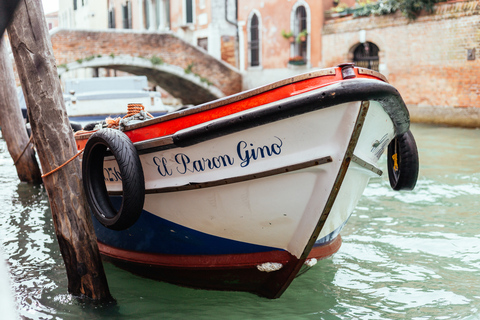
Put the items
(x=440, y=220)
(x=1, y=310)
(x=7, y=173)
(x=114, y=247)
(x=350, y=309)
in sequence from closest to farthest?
1. (x=1, y=310)
2. (x=350, y=309)
3. (x=114, y=247)
4. (x=440, y=220)
5. (x=7, y=173)

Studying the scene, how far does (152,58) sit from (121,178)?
547 inches

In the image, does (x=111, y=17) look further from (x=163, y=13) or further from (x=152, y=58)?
(x=152, y=58)

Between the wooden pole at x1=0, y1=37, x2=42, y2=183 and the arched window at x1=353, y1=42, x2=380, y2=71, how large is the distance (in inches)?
377

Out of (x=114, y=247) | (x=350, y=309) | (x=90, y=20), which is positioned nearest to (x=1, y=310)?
(x=350, y=309)

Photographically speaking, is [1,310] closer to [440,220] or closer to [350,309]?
[350,309]

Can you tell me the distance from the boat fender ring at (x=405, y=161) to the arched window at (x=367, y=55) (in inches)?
444

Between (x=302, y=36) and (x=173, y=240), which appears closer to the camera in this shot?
(x=173, y=240)

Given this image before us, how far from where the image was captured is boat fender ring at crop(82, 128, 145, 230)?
3025mm

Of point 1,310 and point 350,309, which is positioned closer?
point 1,310

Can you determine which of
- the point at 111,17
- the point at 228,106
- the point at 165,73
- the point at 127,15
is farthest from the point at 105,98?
the point at 111,17

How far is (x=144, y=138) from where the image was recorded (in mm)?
3264

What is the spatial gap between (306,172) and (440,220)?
2.67 metres

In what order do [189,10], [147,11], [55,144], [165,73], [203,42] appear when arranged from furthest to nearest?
1. [147,11]
2. [189,10]
3. [203,42]
4. [165,73]
5. [55,144]

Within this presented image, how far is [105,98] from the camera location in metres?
8.41
